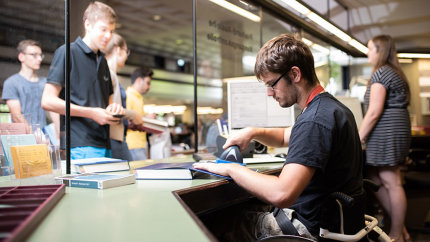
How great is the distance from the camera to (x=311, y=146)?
111cm

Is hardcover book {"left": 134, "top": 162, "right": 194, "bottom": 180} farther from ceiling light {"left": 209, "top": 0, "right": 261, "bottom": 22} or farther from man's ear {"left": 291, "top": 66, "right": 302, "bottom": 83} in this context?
ceiling light {"left": 209, "top": 0, "right": 261, "bottom": 22}

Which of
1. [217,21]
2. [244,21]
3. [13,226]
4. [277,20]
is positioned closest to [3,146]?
[13,226]

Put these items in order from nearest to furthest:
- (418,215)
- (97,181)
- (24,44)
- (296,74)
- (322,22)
Result: 1. (97,181)
2. (296,74)
3. (24,44)
4. (418,215)
5. (322,22)

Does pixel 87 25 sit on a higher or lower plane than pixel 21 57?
higher

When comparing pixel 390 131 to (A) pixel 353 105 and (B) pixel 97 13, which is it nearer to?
(A) pixel 353 105

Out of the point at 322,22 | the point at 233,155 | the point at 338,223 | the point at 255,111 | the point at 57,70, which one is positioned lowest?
the point at 338,223

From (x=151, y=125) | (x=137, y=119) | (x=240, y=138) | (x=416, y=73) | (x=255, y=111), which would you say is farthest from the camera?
(x=416, y=73)

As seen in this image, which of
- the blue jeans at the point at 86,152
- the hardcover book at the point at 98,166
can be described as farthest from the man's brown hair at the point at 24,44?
the hardcover book at the point at 98,166

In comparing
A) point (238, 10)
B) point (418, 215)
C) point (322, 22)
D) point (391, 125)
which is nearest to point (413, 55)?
point (322, 22)

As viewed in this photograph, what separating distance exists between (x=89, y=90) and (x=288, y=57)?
138cm

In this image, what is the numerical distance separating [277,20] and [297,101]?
3023mm

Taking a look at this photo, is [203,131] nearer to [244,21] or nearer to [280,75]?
[244,21]

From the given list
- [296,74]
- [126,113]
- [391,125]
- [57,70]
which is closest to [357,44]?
[391,125]

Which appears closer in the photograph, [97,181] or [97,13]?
[97,181]
